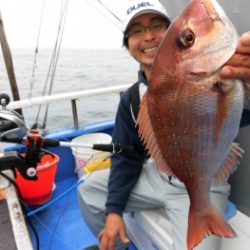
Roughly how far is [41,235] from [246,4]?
238cm

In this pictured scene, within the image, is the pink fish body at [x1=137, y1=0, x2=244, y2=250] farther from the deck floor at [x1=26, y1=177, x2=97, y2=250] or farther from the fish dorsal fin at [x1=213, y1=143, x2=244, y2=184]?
the deck floor at [x1=26, y1=177, x2=97, y2=250]

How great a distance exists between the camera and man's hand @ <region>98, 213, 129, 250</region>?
211cm

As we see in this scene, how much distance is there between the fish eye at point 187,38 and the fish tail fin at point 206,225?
1.97 ft

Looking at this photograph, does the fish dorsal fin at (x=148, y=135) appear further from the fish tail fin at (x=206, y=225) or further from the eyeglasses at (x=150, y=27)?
the eyeglasses at (x=150, y=27)

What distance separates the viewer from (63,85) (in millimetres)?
14922

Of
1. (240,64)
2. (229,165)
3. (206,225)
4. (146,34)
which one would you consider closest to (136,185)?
(146,34)

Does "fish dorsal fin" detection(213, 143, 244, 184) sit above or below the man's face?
below

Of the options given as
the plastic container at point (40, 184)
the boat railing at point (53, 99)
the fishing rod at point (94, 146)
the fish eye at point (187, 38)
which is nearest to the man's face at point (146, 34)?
the fishing rod at point (94, 146)

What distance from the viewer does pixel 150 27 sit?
204cm

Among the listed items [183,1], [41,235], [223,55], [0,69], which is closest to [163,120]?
[223,55]

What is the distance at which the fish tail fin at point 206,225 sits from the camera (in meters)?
1.26

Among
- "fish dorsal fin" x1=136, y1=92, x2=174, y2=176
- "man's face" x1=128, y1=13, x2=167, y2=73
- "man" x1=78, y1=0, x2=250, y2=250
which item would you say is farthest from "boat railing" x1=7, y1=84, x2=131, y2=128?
"fish dorsal fin" x1=136, y1=92, x2=174, y2=176

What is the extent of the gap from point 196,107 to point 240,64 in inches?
6.9

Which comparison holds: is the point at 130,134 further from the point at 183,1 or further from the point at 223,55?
the point at 223,55
